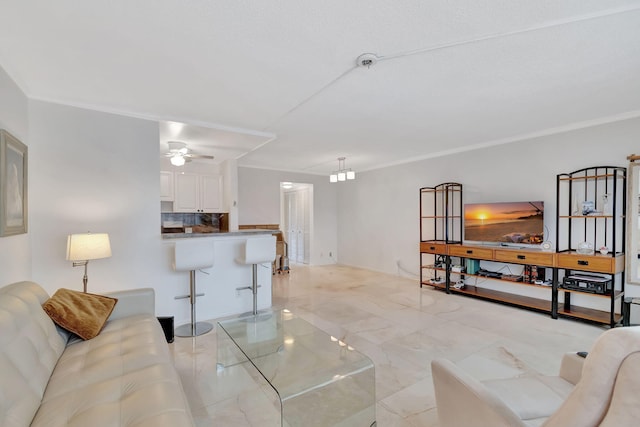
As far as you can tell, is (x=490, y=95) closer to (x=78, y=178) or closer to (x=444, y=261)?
(x=444, y=261)

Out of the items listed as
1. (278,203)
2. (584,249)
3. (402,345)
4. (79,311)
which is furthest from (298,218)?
(79,311)

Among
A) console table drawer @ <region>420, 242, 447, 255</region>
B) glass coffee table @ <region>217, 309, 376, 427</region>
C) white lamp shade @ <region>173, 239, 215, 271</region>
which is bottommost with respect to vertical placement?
glass coffee table @ <region>217, 309, 376, 427</region>

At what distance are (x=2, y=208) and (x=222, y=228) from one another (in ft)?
12.8

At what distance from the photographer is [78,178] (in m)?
2.95

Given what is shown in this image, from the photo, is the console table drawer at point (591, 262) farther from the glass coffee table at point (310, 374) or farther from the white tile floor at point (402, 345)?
the glass coffee table at point (310, 374)

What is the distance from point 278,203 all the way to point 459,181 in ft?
12.9

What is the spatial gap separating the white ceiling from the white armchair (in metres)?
1.72

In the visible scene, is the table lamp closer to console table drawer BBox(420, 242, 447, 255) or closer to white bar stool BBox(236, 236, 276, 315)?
white bar stool BBox(236, 236, 276, 315)

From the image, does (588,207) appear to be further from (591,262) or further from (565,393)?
(565,393)

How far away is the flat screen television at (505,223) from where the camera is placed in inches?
155

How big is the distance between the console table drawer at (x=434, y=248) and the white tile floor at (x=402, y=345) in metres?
0.67

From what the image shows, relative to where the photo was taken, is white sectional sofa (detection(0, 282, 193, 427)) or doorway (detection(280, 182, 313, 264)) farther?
doorway (detection(280, 182, 313, 264))

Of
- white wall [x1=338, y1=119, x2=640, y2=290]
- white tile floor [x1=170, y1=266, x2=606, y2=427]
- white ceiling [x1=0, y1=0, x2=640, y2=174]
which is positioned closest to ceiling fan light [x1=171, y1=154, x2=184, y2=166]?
white ceiling [x1=0, y1=0, x2=640, y2=174]

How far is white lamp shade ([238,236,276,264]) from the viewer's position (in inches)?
144
